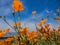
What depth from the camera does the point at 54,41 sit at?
1.55 m

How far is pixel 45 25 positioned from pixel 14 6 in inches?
34.1

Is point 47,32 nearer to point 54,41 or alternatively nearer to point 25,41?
point 54,41

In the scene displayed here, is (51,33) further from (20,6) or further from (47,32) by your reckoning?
(20,6)

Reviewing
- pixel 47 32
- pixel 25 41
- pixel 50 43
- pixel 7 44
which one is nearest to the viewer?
pixel 25 41

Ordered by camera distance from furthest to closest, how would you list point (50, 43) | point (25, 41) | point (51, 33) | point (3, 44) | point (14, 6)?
point (51, 33)
point (50, 43)
point (3, 44)
point (25, 41)
point (14, 6)

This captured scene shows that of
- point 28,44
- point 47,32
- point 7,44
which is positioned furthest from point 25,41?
point 47,32

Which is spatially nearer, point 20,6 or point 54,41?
point 20,6

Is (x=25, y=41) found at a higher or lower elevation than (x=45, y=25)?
lower

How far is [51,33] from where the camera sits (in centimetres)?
178

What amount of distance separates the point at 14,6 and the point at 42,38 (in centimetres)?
84

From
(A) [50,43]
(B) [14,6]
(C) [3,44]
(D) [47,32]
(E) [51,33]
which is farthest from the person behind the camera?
(E) [51,33]

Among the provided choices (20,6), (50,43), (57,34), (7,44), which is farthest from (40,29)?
(20,6)

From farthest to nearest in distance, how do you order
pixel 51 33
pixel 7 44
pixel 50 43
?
pixel 51 33, pixel 50 43, pixel 7 44

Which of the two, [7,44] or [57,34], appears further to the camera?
[57,34]
